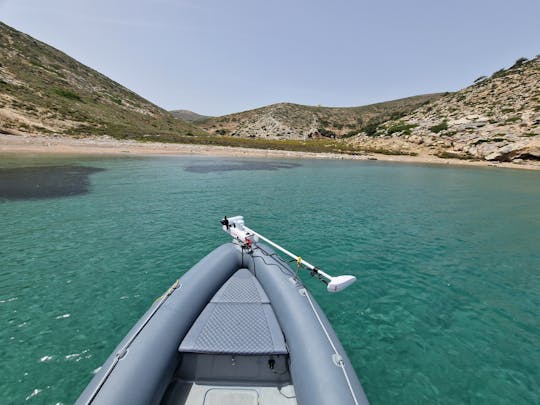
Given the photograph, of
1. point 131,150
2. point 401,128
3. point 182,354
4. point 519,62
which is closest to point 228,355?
point 182,354

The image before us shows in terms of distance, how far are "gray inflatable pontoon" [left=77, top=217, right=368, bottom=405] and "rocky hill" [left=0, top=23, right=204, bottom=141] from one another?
6381 cm

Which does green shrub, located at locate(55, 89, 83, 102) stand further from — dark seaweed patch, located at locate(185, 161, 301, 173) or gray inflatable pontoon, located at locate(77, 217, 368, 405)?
gray inflatable pontoon, located at locate(77, 217, 368, 405)

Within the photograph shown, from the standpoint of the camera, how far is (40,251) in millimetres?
9617

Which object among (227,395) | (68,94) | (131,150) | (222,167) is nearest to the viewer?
(227,395)

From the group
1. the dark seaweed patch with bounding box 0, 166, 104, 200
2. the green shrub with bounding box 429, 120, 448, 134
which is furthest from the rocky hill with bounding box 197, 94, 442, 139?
the dark seaweed patch with bounding box 0, 166, 104, 200

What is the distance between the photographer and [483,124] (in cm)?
5788

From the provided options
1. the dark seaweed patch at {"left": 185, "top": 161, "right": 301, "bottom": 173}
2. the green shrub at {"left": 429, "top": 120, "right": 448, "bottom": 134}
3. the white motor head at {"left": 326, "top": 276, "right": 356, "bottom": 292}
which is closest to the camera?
the white motor head at {"left": 326, "top": 276, "right": 356, "bottom": 292}

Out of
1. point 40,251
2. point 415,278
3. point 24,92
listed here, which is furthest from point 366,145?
point 24,92

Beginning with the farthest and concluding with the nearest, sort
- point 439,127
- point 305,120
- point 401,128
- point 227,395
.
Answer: point 305,120, point 401,128, point 439,127, point 227,395

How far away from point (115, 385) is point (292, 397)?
267 centimetres

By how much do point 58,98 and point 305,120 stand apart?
97969 millimetres

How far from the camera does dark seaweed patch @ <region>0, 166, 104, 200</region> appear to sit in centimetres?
1720

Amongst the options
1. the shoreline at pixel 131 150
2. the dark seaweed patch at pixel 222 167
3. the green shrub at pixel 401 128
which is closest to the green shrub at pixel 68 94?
the shoreline at pixel 131 150

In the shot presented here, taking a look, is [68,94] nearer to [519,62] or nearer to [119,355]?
[119,355]
